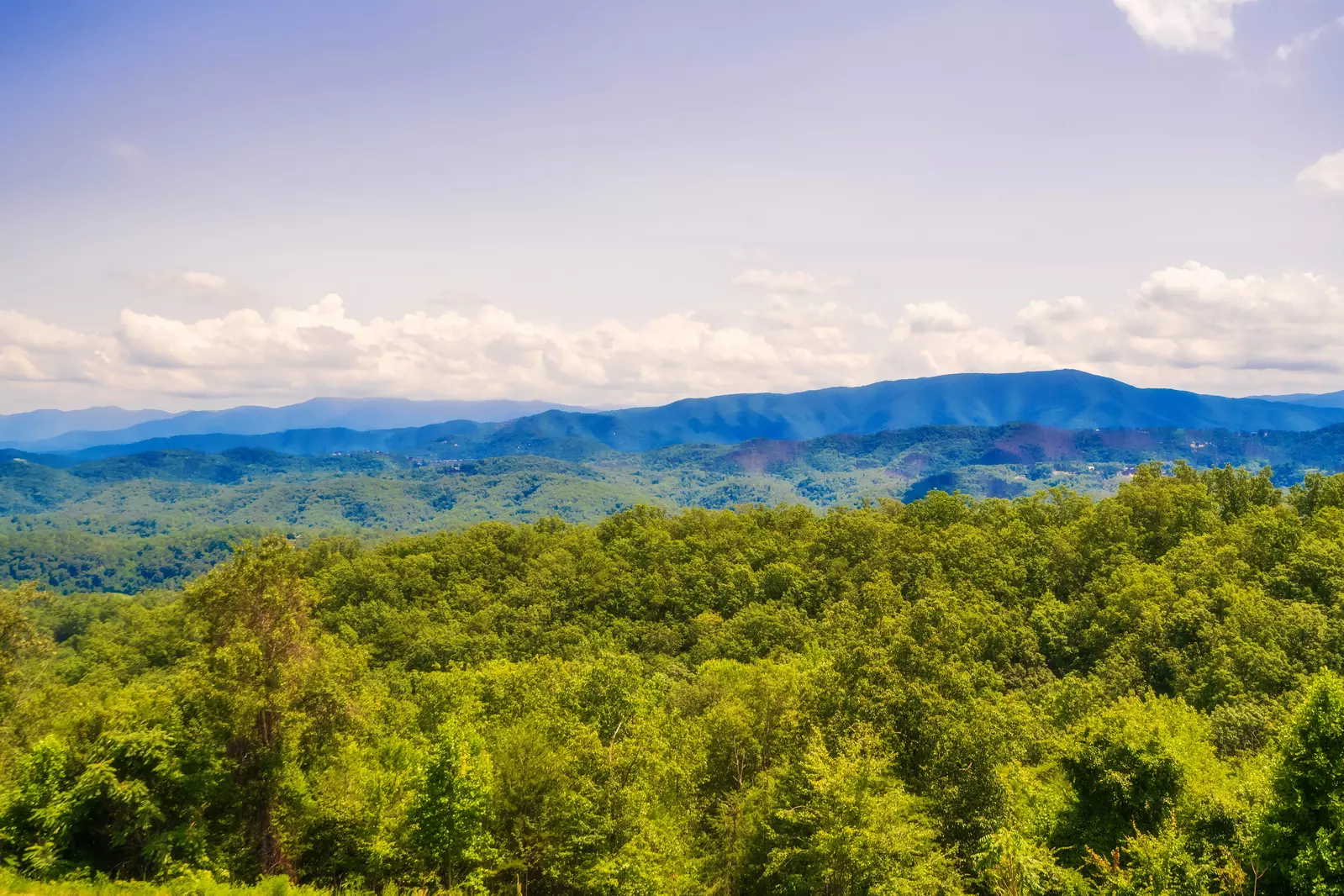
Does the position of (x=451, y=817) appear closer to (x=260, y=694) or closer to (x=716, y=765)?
(x=260, y=694)

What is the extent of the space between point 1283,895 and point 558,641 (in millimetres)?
65479

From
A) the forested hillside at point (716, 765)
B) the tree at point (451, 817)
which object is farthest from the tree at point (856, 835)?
the tree at point (451, 817)

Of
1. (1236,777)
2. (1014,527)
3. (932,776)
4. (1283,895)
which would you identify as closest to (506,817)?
(932,776)

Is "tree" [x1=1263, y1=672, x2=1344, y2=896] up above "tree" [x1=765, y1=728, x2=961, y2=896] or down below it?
above

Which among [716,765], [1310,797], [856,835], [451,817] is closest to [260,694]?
[451,817]

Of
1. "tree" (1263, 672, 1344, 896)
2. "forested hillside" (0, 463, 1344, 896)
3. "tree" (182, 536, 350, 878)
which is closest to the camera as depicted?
"tree" (1263, 672, 1344, 896)

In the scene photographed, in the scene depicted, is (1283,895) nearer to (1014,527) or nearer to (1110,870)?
(1110,870)

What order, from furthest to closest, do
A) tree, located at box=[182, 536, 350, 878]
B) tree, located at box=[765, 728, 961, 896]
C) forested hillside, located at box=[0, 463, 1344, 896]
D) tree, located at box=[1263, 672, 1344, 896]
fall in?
tree, located at box=[182, 536, 350, 878] → forested hillside, located at box=[0, 463, 1344, 896] → tree, located at box=[765, 728, 961, 896] → tree, located at box=[1263, 672, 1344, 896]

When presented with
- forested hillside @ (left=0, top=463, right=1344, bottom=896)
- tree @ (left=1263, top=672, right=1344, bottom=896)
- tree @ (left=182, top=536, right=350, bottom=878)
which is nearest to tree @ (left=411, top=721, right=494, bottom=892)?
forested hillside @ (left=0, top=463, right=1344, bottom=896)

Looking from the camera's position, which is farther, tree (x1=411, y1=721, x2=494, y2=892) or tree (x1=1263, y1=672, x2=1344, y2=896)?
tree (x1=411, y1=721, x2=494, y2=892)

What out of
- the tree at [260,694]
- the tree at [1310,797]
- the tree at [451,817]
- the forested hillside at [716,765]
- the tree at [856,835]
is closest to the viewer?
the tree at [1310,797]

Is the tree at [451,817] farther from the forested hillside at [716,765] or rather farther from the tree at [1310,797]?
the tree at [1310,797]

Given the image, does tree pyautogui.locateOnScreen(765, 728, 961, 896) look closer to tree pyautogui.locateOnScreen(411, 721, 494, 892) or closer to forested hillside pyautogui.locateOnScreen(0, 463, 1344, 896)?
forested hillside pyautogui.locateOnScreen(0, 463, 1344, 896)

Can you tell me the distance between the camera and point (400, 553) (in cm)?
10662
